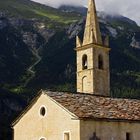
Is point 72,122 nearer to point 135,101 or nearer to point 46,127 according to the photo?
point 46,127

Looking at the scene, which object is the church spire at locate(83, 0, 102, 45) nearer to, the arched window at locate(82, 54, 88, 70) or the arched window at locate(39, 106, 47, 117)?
the arched window at locate(82, 54, 88, 70)

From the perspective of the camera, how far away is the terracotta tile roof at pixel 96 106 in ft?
134

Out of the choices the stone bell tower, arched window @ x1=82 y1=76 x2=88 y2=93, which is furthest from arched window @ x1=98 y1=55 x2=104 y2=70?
arched window @ x1=82 y1=76 x2=88 y2=93

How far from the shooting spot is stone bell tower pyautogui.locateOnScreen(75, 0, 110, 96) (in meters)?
57.1

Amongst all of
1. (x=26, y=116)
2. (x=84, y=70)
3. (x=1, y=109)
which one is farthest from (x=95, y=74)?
(x=1, y=109)

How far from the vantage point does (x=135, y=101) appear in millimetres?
47312

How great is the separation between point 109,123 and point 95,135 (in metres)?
1.82

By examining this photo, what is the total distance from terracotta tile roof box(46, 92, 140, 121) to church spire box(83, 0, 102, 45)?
15.3 metres

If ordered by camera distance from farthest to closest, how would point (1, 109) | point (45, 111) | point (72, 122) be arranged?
1. point (1, 109)
2. point (45, 111)
3. point (72, 122)

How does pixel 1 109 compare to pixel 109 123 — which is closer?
pixel 109 123

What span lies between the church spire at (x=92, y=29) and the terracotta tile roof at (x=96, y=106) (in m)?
15.3

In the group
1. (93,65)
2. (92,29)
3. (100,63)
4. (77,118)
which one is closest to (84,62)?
(100,63)

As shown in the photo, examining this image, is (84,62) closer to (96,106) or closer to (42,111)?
(42,111)

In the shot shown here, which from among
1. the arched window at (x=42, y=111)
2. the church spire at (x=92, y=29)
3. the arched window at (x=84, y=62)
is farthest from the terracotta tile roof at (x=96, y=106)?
the church spire at (x=92, y=29)
